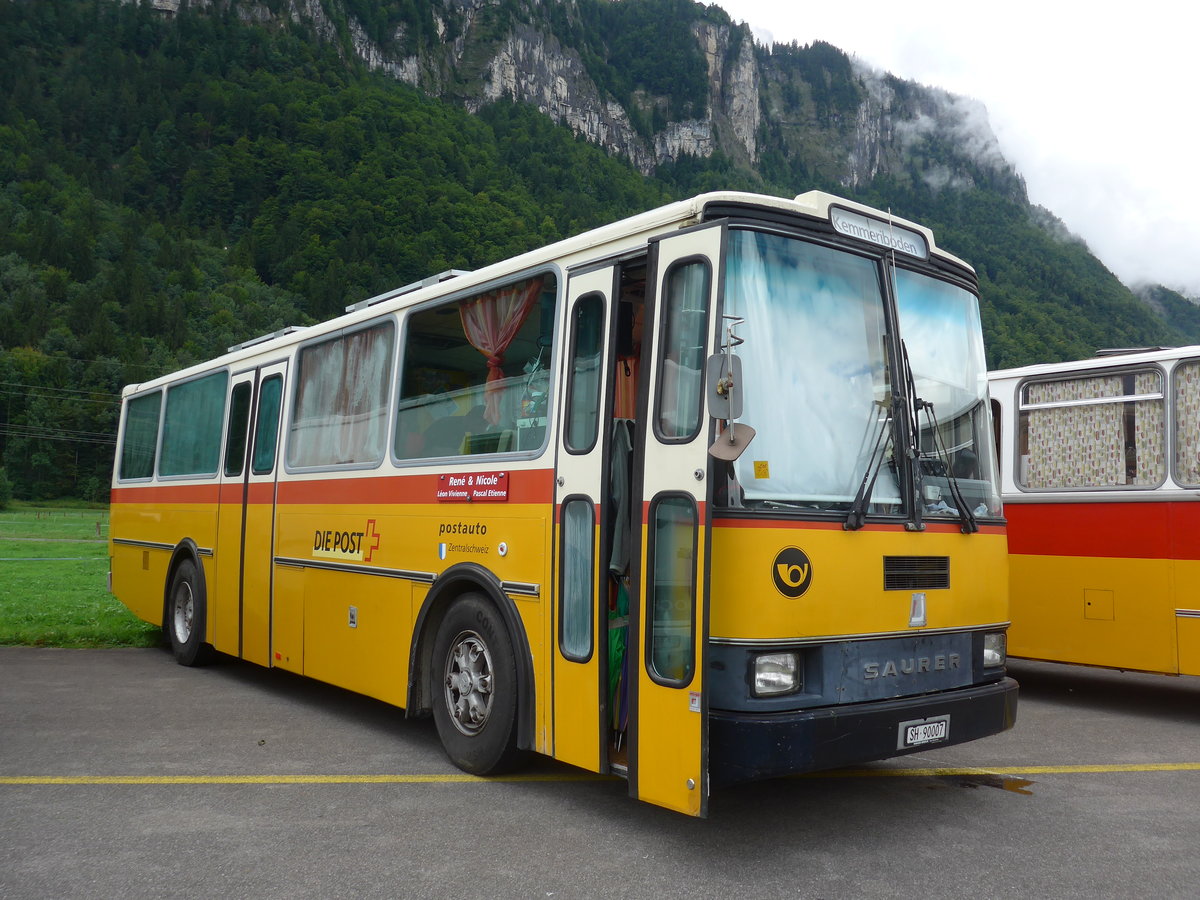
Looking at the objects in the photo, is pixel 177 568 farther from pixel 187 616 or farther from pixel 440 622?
pixel 440 622

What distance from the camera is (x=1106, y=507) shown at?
838 cm

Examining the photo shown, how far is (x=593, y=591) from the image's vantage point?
500 centimetres

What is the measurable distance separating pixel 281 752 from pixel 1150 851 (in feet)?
15.5

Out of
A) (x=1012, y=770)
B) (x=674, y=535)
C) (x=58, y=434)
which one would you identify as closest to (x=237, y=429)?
(x=674, y=535)

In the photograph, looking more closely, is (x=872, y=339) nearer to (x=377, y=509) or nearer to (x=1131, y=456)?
(x=377, y=509)

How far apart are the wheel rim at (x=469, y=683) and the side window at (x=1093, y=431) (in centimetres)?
537

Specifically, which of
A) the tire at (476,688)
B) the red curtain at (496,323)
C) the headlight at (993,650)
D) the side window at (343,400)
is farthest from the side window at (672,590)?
the side window at (343,400)

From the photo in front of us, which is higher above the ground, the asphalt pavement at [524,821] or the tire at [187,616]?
the tire at [187,616]

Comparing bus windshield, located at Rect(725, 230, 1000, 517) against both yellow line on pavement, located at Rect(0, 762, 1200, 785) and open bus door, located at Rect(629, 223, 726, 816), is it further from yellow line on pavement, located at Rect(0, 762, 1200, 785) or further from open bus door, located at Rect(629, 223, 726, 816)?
yellow line on pavement, located at Rect(0, 762, 1200, 785)

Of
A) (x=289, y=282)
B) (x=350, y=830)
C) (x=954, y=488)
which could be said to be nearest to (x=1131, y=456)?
(x=954, y=488)

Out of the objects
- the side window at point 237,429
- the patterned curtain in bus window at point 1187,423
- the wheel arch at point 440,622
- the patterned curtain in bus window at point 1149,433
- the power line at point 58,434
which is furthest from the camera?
the power line at point 58,434

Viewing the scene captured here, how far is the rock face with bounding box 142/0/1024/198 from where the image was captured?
16225 cm

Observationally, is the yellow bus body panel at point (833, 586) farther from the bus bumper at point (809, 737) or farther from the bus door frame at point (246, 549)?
the bus door frame at point (246, 549)

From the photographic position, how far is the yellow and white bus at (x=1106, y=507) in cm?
795
